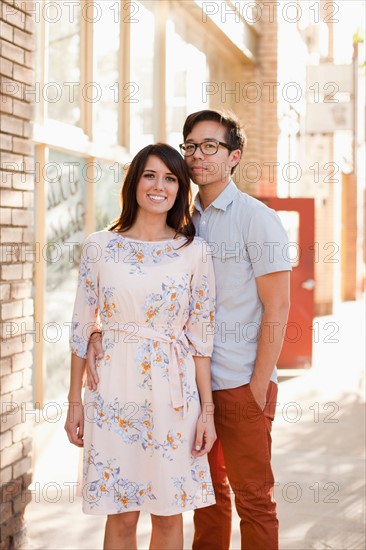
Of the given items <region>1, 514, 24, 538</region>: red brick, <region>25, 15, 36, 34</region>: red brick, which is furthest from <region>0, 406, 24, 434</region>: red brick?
<region>25, 15, 36, 34</region>: red brick

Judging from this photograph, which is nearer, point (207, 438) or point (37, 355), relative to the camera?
point (207, 438)

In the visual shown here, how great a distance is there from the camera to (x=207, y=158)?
3371 mm

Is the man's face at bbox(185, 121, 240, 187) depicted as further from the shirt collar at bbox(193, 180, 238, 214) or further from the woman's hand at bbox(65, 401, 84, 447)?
the woman's hand at bbox(65, 401, 84, 447)

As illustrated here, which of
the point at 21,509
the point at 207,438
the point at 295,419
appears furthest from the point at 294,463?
the point at 207,438

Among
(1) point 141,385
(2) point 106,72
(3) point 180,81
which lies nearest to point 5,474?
(1) point 141,385

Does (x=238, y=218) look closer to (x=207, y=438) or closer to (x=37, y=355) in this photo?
(x=207, y=438)

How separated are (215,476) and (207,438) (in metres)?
0.48

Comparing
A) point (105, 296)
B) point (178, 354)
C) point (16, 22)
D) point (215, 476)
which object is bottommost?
A: point (215, 476)

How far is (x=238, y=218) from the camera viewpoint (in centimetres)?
340

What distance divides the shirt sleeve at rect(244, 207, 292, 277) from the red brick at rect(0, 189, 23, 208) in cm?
124

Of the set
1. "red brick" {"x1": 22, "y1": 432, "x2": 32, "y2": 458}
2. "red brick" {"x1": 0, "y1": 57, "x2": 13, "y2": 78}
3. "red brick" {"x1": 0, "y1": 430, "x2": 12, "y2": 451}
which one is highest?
"red brick" {"x1": 0, "y1": 57, "x2": 13, "y2": 78}

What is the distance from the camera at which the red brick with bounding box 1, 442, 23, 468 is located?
4.01 m

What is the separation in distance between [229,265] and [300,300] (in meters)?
7.19

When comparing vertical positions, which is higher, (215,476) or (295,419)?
(215,476)
